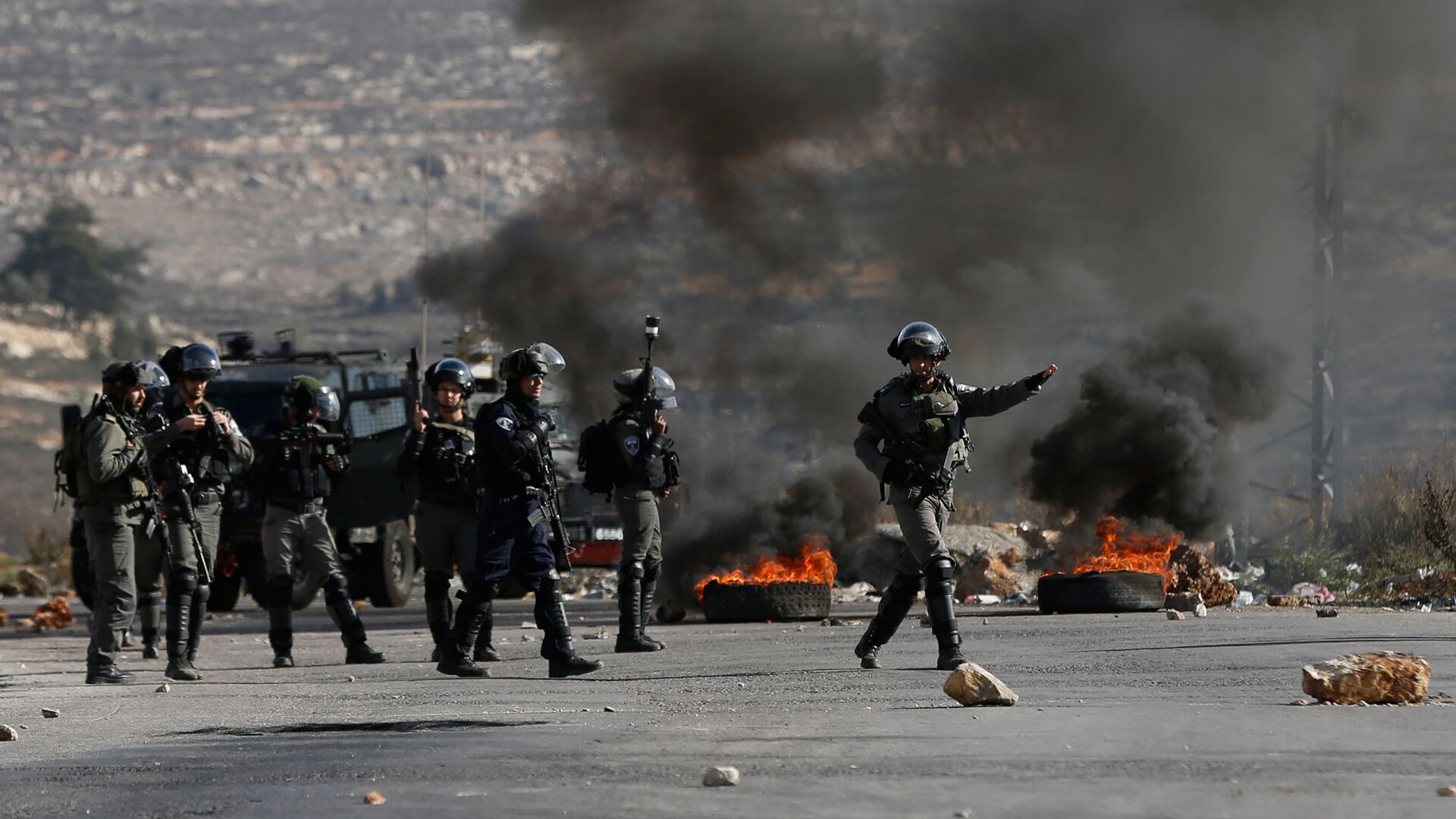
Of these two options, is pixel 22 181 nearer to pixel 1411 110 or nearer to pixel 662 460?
pixel 1411 110

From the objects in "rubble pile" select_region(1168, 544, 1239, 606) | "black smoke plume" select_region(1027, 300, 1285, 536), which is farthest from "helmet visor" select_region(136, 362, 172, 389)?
"black smoke plume" select_region(1027, 300, 1285, 536)

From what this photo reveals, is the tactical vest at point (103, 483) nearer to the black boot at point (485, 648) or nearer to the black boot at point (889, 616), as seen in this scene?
the black boot at point (485, 648)

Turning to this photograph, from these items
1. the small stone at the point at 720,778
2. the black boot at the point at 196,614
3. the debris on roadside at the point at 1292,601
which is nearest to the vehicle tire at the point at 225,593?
the black boot at the point at 196,614

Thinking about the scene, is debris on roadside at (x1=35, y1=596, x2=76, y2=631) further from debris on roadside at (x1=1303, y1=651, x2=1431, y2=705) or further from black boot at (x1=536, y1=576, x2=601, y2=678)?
debris on roadside at (x1=1303, y1=651, x2=1431, y2=705)

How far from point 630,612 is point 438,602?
1.23 m

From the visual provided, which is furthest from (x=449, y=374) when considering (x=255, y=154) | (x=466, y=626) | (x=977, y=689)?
(x=255, y=154)

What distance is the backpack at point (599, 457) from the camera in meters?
12.4

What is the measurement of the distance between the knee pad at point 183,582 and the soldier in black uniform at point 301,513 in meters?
0.48

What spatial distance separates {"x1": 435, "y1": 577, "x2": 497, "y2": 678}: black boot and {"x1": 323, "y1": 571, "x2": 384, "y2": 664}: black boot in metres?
2.03

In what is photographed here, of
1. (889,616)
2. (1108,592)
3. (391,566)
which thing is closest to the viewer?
(889,616)

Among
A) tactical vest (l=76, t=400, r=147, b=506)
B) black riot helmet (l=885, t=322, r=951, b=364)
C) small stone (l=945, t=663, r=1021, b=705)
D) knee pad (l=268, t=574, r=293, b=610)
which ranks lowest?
small stone (l=945, t=663, r=1021, b=705)

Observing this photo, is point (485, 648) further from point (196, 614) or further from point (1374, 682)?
point (1374, 682)

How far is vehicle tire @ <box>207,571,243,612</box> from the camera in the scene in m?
19.8

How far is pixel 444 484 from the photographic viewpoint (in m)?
11.7
